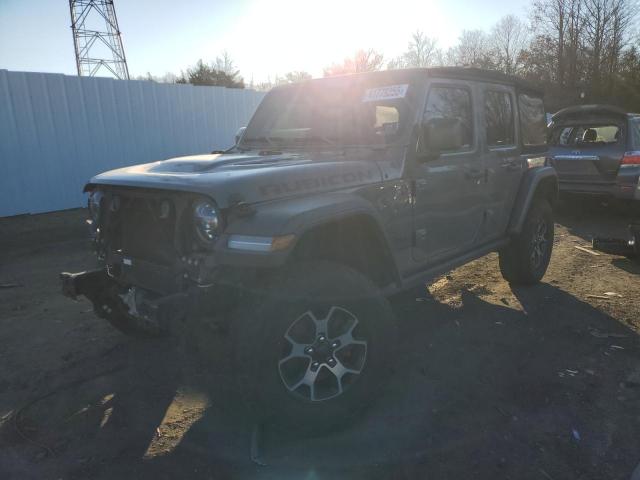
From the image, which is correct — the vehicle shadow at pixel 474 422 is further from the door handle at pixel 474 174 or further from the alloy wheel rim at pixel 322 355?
the door handle at pixel 474 174

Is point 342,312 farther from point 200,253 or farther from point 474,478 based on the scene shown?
point 474,478

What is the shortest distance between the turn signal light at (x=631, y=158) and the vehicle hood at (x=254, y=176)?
635cm

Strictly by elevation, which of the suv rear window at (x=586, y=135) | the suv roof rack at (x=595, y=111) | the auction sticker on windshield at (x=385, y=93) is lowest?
the suv rear window at (x=586, y=135)

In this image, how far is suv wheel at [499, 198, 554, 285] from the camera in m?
4.69

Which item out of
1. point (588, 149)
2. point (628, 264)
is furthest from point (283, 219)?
point (588, 149)

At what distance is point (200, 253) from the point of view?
7.86 ft

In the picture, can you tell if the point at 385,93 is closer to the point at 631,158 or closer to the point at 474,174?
the point at 474,174

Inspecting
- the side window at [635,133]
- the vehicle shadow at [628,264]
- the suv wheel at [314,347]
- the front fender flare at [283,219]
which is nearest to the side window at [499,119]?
the front fender flare at [283,219]

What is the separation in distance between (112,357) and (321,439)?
6.17 ft

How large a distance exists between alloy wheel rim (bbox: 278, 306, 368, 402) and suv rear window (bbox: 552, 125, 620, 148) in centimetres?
715

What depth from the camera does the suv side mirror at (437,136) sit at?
3.02m

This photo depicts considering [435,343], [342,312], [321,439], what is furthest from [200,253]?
[435,343]

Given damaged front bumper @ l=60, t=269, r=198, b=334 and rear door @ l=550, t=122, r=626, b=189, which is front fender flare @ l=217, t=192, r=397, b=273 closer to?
damaged front bumper @ l=60, t=269, r=198, b=334

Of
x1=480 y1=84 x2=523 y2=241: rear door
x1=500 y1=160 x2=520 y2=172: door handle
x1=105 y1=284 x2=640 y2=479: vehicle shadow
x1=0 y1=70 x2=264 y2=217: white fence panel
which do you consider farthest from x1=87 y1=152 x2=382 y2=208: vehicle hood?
x1=0 y1=70 x2=264 y2=217: white fence panel
